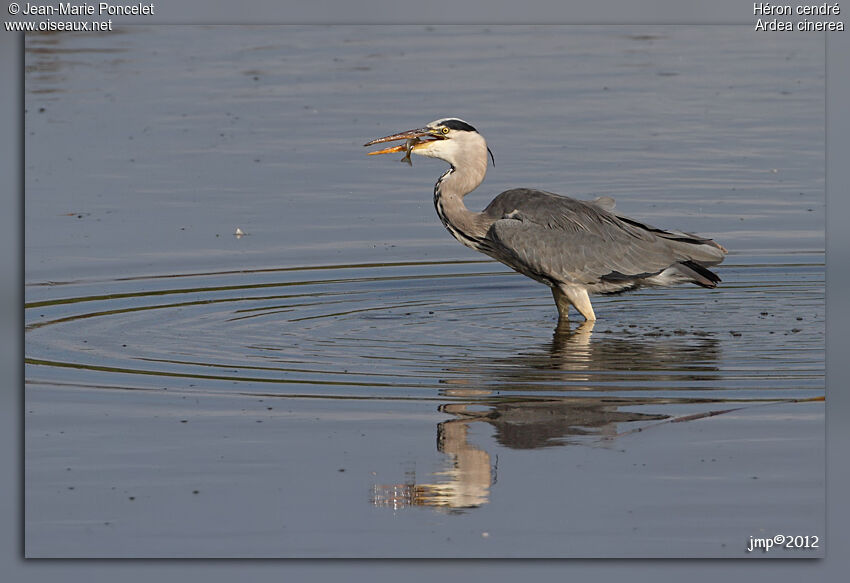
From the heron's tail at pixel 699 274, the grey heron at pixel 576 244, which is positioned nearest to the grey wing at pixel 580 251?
the grey heron at pixel 576 244

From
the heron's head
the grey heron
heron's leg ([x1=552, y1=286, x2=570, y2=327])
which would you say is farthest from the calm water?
the heron's head

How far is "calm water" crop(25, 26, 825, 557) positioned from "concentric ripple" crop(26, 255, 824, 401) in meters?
0.04

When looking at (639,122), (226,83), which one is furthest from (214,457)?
(226,83)

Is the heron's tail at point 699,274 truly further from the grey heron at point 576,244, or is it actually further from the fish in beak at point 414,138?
the fish in beak at point 414,138

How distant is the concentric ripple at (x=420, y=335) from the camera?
35.0 ft

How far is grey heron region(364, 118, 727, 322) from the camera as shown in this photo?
12.9 m

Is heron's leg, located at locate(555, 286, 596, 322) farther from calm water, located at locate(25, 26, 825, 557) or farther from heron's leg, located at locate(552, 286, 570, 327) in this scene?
calm water, located at locate(25, 26, 825, 557)

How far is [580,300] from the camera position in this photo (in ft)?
42.6

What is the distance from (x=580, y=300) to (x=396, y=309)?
153 centimetres

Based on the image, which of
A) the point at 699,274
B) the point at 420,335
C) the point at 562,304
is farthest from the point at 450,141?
the point at 699,274

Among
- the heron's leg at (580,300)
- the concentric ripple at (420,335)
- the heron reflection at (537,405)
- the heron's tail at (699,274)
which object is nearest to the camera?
the heron reflection at (537,405)

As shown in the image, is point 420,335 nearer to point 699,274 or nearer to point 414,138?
point 414,138

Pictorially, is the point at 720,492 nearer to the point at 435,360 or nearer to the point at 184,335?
the point at 435,360

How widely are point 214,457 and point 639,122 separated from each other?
1114 cm
